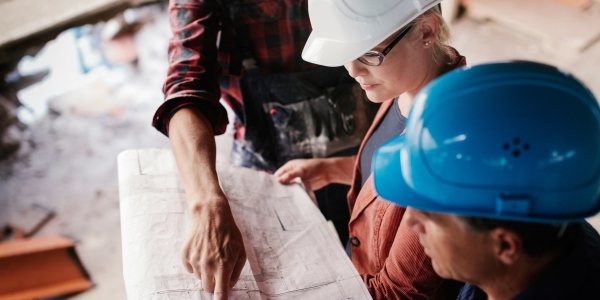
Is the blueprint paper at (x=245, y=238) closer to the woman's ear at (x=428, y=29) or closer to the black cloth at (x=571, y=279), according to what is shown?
the black cloth at (x=571, y=279)

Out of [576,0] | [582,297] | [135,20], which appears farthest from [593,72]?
[135,20]

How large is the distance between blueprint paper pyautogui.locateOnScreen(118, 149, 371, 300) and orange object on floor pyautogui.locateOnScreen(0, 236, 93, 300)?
1.50 metres

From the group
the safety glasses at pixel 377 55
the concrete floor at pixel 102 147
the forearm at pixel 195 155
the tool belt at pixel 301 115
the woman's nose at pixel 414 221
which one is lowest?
the concrete floor at pixel 102 147

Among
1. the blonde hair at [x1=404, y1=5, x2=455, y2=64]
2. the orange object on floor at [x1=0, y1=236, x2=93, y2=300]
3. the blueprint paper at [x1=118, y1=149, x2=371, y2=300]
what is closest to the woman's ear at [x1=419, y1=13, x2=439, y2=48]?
the blonde hair at [x1=404, y1=5, x2=455, y2=64]

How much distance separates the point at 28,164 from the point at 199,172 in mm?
2486

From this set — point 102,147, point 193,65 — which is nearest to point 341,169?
point 193,65

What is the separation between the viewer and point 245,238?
1342 millimetres

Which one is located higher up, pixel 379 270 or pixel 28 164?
pixel 379 270

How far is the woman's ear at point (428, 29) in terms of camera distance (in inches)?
50.3

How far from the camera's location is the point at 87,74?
391 cm

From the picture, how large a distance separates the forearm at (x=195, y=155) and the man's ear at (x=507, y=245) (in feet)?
2.35

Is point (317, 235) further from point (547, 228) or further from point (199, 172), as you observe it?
point (547, 228)

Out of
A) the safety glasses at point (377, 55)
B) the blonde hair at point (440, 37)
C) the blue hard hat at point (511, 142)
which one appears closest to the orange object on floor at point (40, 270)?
the safety glasses at point (377, 55)

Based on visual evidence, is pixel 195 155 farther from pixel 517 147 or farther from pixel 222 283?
pixel 517 147
